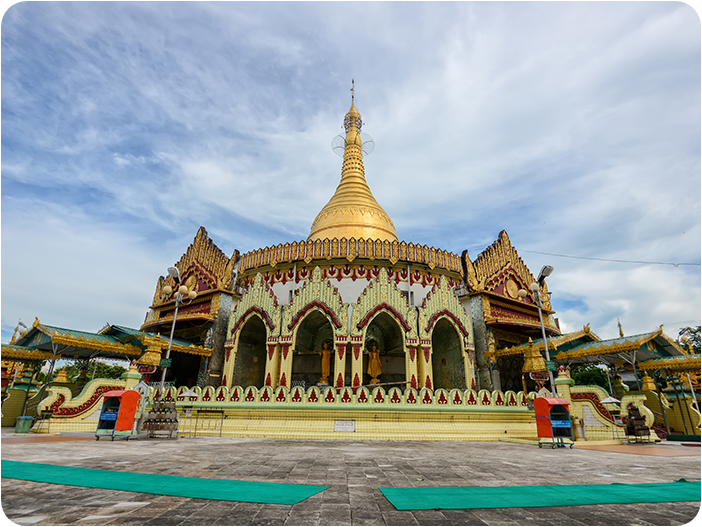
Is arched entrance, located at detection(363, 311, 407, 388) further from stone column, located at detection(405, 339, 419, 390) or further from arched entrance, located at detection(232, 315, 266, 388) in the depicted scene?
arched entrance, located at detection(232, 315, 266, 388)

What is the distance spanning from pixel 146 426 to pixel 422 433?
10129 mm

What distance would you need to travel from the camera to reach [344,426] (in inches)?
627

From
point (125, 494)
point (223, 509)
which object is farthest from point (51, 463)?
point (223, 509)

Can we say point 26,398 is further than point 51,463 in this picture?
Yes

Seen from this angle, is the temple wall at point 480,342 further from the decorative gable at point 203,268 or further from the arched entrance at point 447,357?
the decorative gable at point 203,268

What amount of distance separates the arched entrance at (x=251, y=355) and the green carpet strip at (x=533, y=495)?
1934 cm

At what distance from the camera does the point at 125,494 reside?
4.63 metres

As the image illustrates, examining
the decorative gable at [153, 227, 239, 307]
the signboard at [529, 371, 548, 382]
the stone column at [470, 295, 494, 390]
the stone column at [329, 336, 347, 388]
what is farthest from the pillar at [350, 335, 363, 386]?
the decorative gable at [153, 227, 239, 307]

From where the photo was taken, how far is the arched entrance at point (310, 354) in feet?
78.8

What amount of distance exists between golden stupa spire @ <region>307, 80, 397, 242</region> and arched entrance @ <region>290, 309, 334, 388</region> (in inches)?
251

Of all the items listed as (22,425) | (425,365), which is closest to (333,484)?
(425,365)

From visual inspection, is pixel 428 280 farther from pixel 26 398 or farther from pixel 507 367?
pixel 26 398

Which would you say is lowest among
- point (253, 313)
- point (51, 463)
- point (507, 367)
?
point (51, 463)

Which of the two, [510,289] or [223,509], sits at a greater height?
[510,289]
